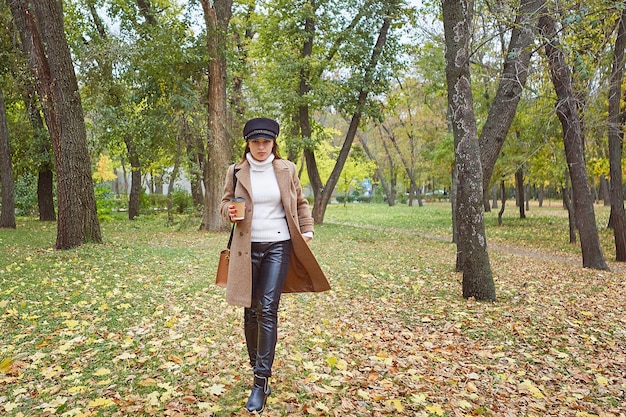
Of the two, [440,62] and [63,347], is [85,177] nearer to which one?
[63,347]

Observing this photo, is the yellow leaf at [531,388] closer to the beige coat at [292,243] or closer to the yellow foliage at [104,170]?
the beige coat at [292,243]

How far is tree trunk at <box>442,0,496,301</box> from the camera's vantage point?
6594 mm

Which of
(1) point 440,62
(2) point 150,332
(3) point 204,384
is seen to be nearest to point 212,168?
(1) point 440,62

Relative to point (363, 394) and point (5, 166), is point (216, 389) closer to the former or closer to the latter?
point (363, 394)

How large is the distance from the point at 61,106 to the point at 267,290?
855cm

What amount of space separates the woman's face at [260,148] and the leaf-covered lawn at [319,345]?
1.86 m

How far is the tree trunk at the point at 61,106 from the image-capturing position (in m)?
9.77

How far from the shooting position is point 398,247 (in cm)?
1386

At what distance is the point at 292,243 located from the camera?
359cm

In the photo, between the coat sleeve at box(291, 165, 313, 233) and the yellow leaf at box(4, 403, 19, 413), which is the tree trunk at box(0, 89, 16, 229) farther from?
the coat sleeve at box(291, 165, 313, 233)

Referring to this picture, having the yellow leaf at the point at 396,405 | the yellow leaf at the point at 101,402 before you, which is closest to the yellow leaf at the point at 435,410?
the yellow leaf at the point at 396,405

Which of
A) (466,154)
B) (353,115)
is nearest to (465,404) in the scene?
(466,154)

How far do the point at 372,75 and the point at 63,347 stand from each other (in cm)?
1639

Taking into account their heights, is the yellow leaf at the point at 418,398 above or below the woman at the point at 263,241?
below
